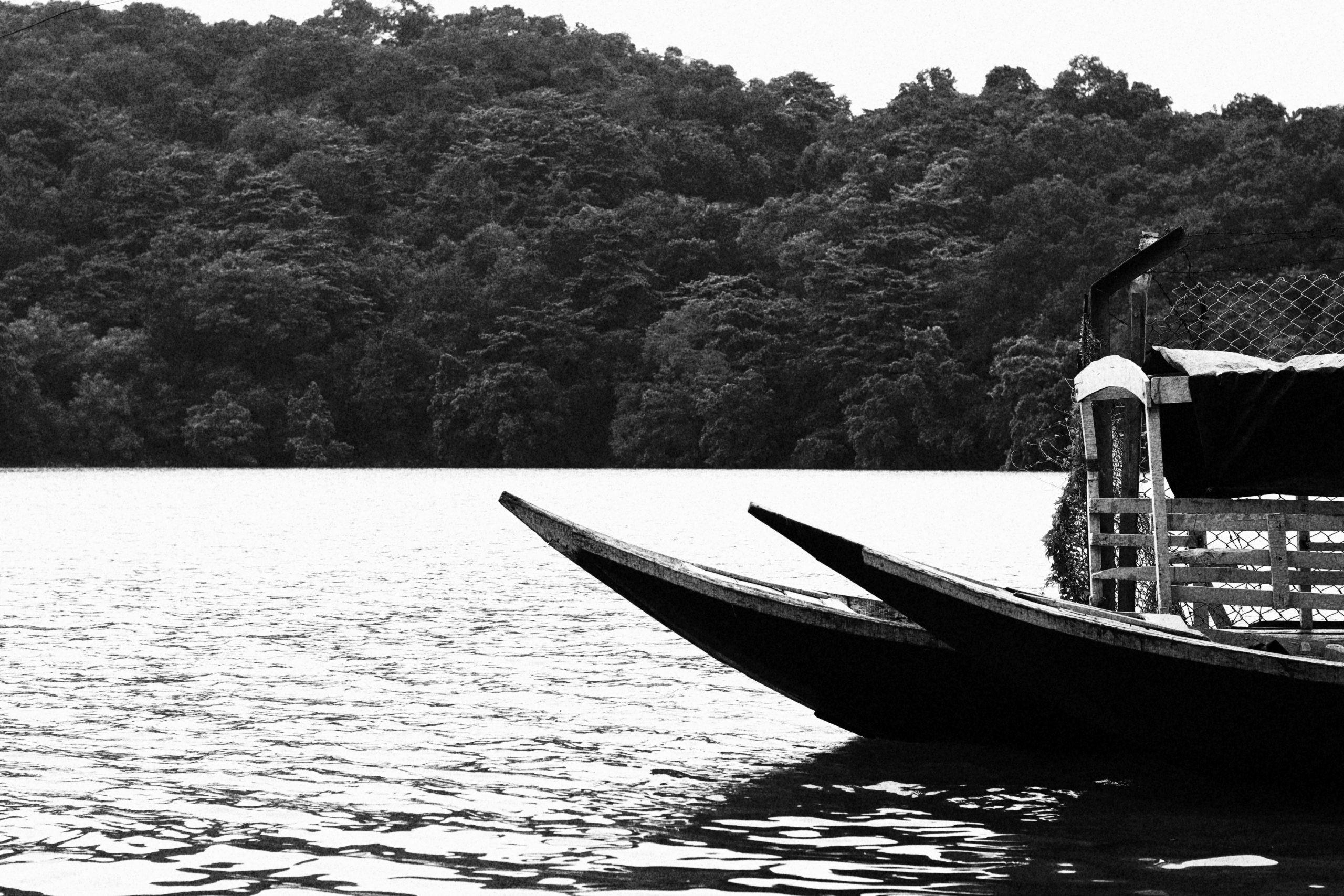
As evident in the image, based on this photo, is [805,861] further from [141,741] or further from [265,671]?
[265,671]

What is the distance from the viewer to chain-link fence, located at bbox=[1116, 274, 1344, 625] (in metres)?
11.7

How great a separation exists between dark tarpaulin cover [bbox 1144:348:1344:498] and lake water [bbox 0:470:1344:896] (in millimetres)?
2043

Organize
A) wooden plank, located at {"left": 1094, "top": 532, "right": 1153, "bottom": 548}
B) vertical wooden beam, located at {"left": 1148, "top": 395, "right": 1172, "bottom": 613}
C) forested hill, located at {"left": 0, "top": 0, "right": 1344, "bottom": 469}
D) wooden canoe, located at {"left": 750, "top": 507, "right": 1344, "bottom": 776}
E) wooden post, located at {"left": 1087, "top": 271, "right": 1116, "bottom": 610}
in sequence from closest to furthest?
wooden canoe, located at {"left": 750, "top": 507, "right": 1344, "bottom": 776}
vertical wooden beam, located at {"left": 1148, "top": 395, "right": 1172, "bottom": 613}
wooden plank, located at {"left": 1094, "top": 532, "right": 1153, "bottom": 548}
wooden post, located at {"left": 1087, "top": 271, "right": 1116, "bottom": 610}
forested hill, located at {"left": 0, "top": 0, "right": 1344, "bottom": 469}

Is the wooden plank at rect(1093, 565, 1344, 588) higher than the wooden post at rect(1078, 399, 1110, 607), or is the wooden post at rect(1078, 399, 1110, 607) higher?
the wooden post at rect(1078, 399, 1110, 607)

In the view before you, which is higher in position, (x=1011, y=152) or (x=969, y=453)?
(x=1011, y=152)

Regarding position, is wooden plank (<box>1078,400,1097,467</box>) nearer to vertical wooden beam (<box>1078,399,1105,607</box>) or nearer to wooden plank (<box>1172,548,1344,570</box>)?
vertical wooden beam (<box>1078,399,1105,607</box>)

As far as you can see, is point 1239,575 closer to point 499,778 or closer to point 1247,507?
point 1247,507

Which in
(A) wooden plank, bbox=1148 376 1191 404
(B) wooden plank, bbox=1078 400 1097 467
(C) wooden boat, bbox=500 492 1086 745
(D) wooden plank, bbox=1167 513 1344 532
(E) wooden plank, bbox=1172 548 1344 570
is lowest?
(C) wooden boat, bbox=500 492 1086 745

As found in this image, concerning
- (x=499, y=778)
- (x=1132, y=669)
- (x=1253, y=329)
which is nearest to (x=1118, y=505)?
(x=1132, y=669)

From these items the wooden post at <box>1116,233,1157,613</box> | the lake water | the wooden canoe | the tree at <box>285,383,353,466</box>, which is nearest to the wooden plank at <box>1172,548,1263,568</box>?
the wooden post at <box>1116,233,1157,613</box>

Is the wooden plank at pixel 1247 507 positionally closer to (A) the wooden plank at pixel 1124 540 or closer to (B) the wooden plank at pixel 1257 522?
(B) the wooden plank at pixel 1257 522

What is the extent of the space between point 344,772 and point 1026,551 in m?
17.8

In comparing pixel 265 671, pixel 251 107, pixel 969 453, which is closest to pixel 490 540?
pixel 265 671

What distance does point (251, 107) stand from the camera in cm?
11256
